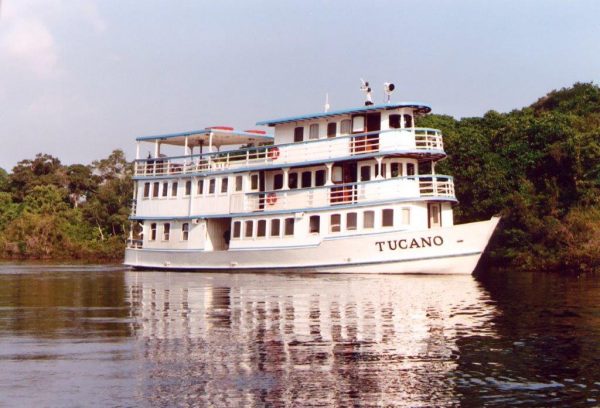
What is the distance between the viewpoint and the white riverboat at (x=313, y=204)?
106 ft

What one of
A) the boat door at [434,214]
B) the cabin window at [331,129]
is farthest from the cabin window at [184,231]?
the boat door at [434,214]

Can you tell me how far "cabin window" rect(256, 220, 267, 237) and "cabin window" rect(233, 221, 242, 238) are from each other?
3.12 feet

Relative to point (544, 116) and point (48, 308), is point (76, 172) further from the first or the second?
point (48, 308)

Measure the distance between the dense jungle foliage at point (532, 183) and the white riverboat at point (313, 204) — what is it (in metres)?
6.03

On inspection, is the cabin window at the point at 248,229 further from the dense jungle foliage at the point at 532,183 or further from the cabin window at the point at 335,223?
the dense jungle foliage at the point at 532,183

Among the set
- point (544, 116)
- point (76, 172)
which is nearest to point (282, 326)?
point (544, 116)

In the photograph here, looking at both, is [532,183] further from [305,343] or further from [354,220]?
[305,343]

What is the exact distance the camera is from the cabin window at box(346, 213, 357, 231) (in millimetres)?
33659

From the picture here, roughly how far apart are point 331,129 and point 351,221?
4398mm

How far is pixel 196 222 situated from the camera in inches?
1527

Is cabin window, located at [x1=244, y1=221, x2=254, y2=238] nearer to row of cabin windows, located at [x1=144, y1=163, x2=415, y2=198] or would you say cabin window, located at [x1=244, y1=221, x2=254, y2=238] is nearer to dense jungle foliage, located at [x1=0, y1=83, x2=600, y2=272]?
row of cabin windows, located at [x1=144, y1=163, x2=415, y2=198]

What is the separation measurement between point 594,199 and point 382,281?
14.8 meters

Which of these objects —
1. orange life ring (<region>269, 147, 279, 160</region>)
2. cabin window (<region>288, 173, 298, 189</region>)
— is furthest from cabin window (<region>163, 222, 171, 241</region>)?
orange life ring (<region>269, 147, 279, 160</region>)

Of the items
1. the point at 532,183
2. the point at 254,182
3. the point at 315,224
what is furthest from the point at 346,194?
the point at 532,183
